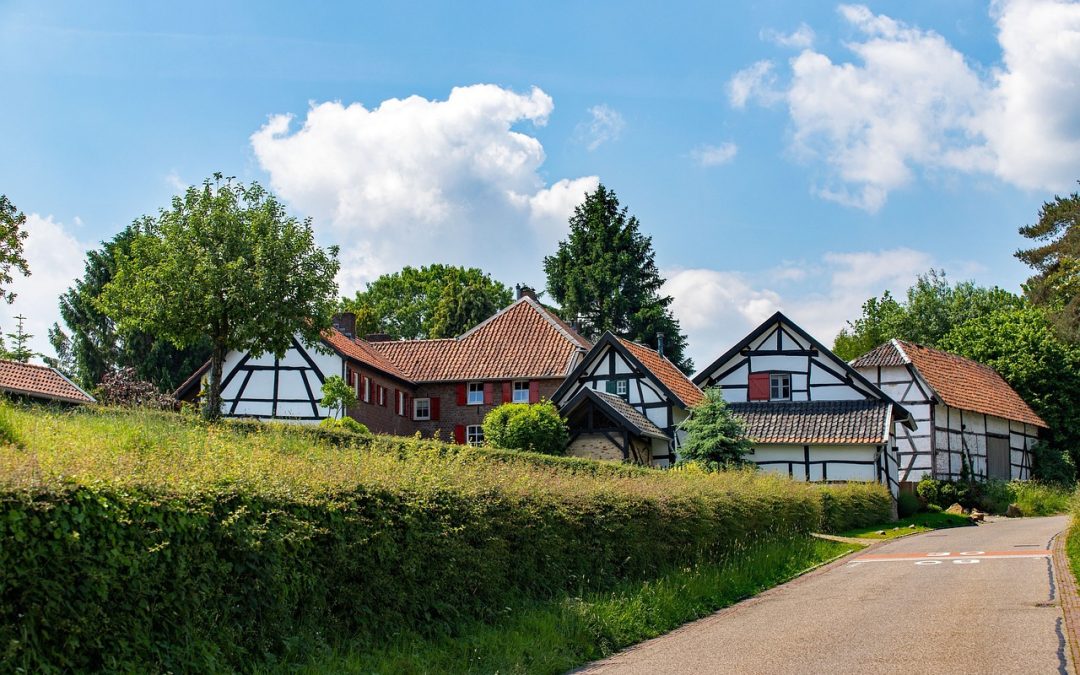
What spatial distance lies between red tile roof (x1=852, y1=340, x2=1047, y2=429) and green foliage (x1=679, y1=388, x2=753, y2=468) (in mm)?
13552

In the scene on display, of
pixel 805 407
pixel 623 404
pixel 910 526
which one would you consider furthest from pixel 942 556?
pixel 623 404

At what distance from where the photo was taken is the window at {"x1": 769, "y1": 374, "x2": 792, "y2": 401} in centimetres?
4225

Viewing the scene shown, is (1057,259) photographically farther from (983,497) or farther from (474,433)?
(474,433)

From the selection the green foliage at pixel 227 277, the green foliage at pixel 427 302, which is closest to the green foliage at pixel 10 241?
the green foliage at pixel 227 277

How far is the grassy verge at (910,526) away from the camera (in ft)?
100

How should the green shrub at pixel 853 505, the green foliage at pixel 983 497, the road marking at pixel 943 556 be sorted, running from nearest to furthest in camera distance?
the road marking at pixel 943 556
the green shrub at pixel 853 505
the green foliage at pixel 983 497

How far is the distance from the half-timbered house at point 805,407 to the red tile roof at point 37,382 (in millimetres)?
25023

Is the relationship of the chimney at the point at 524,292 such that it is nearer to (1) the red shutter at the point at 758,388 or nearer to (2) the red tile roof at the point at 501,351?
(2) the red tile roof at the point at 501,351

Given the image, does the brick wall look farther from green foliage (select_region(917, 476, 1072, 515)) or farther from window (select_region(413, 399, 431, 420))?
green foliage (select_region(917, 476, 1072, 515))

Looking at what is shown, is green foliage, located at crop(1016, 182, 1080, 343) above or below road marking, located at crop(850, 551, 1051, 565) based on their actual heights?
above

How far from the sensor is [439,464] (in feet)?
43.5

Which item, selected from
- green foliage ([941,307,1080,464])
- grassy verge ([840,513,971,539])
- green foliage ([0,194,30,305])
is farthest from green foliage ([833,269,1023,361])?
green foliage ([0,194,30,305])

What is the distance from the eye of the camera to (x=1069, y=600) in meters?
14.2

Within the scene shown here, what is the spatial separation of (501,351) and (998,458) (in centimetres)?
2440
